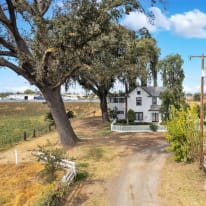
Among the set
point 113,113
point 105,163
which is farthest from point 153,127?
point 105,163

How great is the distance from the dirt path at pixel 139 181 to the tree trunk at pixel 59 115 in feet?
17.8

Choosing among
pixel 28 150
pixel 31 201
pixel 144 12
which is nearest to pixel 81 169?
pixel 31 201

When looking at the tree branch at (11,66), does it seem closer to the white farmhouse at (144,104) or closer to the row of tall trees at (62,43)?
the row of tall trees at (62,43)

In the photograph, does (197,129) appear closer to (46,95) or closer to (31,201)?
(31,201)

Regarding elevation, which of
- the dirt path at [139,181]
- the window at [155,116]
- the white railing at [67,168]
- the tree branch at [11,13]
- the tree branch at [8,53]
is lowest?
the dirt path at [139,181]

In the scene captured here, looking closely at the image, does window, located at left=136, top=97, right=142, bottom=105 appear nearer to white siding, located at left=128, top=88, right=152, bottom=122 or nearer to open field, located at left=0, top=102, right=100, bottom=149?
white siding, located at left=128, top=88, right=152, bottom=122

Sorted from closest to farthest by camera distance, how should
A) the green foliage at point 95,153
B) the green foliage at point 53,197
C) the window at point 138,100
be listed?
→ 1. the green foliage at point 53,197
2. the green foliage at point 95,153
3. the window at point 138,100

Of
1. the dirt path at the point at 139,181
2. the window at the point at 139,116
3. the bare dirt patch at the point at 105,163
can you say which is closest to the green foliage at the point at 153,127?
the bare dirt patch at the point at 105,163

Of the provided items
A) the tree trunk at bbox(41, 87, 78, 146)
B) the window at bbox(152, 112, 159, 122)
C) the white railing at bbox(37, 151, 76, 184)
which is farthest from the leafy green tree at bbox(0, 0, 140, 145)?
the window at bbox(152, 112, 159, 122)

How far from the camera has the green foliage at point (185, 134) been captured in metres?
13.4

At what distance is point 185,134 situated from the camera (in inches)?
543

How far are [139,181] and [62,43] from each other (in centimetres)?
833

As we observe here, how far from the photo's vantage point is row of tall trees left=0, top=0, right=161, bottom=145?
14406mm

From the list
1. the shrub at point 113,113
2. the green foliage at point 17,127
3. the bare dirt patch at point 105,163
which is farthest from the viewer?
the shrub at point 113,113
